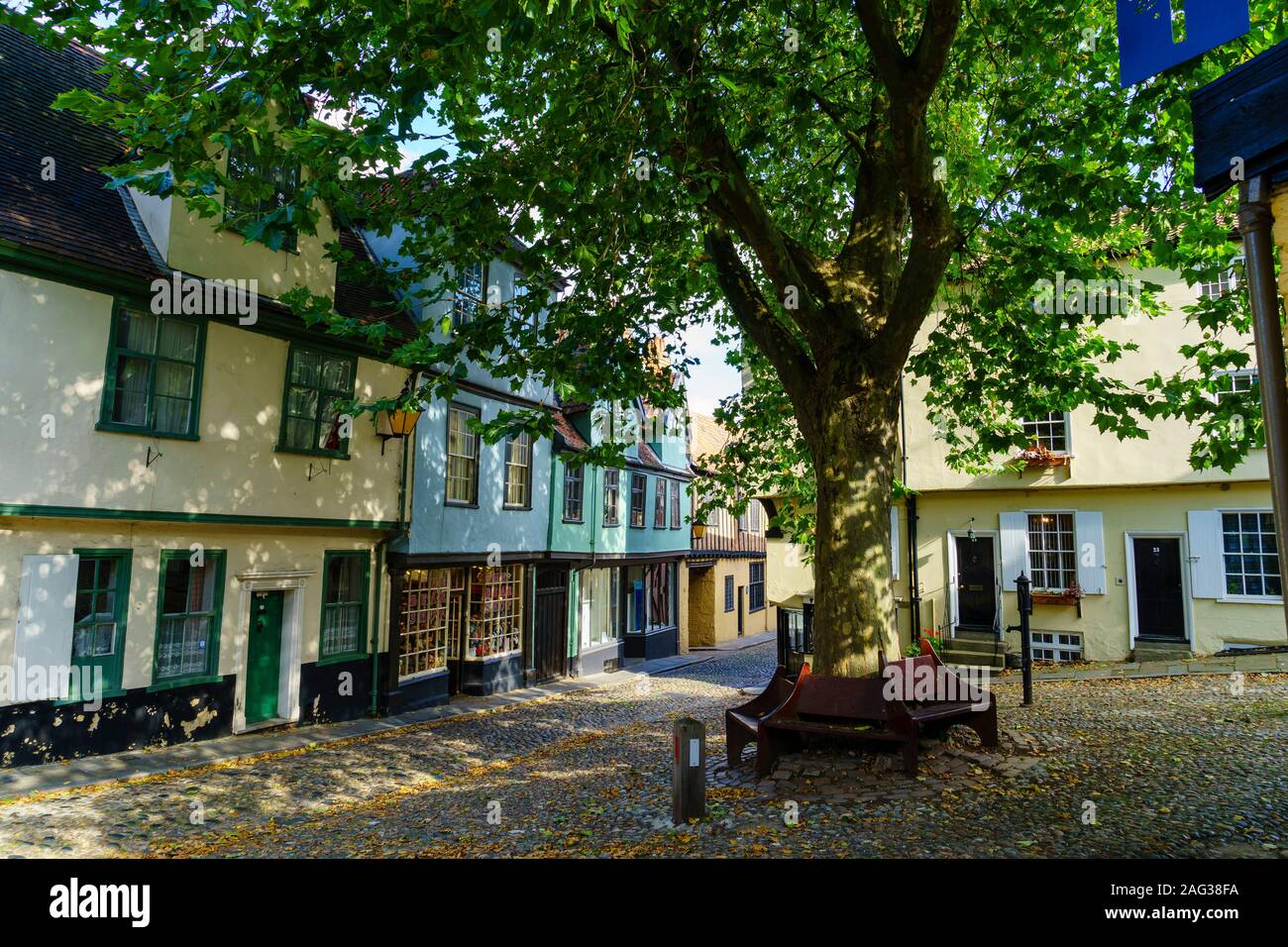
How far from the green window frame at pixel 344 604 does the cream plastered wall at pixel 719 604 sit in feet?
61.7

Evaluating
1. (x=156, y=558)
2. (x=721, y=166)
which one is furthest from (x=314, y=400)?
(x=721, y=166)

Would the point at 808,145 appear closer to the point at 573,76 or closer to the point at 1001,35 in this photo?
the point at 1001,35

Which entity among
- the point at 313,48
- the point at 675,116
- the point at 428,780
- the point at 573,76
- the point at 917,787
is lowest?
the point at 428,780

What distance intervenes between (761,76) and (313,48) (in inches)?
185

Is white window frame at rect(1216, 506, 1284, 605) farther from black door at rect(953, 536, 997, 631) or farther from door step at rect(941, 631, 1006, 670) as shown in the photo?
door step at rect(941, 631, 1006, 670)

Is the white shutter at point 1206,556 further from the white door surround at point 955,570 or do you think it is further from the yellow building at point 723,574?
the yellow building at point 723,574

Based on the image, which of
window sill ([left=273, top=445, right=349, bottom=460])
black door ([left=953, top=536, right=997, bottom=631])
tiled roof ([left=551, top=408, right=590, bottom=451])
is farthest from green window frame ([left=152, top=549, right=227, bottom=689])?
black door ([left=953, top=536, right=997, bottom=631])

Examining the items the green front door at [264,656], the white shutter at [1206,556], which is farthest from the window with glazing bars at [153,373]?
the white shutter at [1206,556]

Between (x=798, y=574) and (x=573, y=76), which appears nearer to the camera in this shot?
(x=573, y=76)

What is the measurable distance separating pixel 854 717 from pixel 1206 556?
1282cm

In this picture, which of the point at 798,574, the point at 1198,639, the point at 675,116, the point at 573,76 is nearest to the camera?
the point at 675,116

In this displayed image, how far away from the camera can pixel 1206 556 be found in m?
16.0

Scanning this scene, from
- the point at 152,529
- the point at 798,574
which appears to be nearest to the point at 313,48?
the point at 152,529

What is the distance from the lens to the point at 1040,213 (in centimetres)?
875
